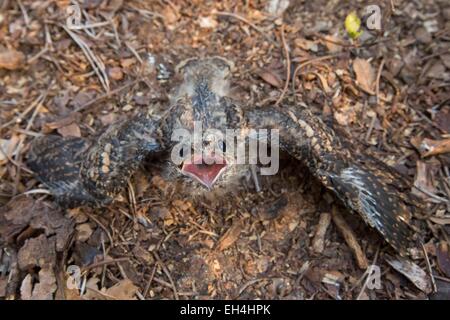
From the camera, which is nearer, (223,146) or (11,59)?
(223,146)

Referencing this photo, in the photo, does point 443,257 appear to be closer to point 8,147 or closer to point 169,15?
point 169,15

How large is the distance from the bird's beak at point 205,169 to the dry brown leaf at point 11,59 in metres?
1.41

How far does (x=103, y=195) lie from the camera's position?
2.61 meters

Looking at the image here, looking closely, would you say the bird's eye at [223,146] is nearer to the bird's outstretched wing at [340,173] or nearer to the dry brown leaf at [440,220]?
the bird's outstretched wing at [340,173]

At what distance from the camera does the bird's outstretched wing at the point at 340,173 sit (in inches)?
101

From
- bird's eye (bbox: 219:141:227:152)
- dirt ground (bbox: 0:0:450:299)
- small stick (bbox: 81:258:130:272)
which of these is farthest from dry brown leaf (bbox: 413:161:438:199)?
small stick (bbox: 81:258:130:272)

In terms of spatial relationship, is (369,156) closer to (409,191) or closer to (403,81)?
(409,191)

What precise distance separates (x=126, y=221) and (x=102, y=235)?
142 millimetres

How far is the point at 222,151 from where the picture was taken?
2.50 m

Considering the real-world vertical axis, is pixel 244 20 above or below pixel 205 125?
above

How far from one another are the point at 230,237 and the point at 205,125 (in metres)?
0.62

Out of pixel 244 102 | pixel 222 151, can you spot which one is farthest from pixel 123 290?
pixel 244 102

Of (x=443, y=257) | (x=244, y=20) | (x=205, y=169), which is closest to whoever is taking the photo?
(x=205, y=169)

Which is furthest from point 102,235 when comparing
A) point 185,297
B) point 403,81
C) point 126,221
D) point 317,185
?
point 403,81
